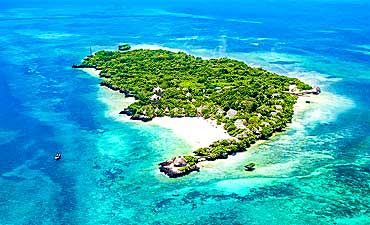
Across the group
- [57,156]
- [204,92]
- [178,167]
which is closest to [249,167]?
[178,167]

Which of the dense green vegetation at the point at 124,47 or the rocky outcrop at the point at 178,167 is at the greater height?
the rocky outcrop at the point at 178,167

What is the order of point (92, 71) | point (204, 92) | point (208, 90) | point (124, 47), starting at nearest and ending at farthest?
point (204, 92) → point (208, 90) → point (92, 71) → point (124, 47)

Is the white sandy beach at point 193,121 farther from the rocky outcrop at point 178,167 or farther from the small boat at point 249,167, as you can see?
the small boat at point 249,167

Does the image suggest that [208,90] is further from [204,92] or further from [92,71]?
[92,71]

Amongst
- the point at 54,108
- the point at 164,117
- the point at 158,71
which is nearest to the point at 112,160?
the point at 164,117

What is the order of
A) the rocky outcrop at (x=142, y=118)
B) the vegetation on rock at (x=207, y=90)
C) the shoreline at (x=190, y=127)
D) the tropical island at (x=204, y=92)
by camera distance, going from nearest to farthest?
the tropical island at (x=204, y=92) < the shoreline at (x=190, y=127) < the vegetation on rock at (x=207, y=90) < the rocky outcrop at (x=142, y=118)

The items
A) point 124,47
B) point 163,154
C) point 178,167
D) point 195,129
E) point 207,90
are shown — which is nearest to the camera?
point 178,167

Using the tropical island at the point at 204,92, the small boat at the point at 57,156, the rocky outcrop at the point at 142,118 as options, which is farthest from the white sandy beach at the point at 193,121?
the small boat at the point at 57,156
